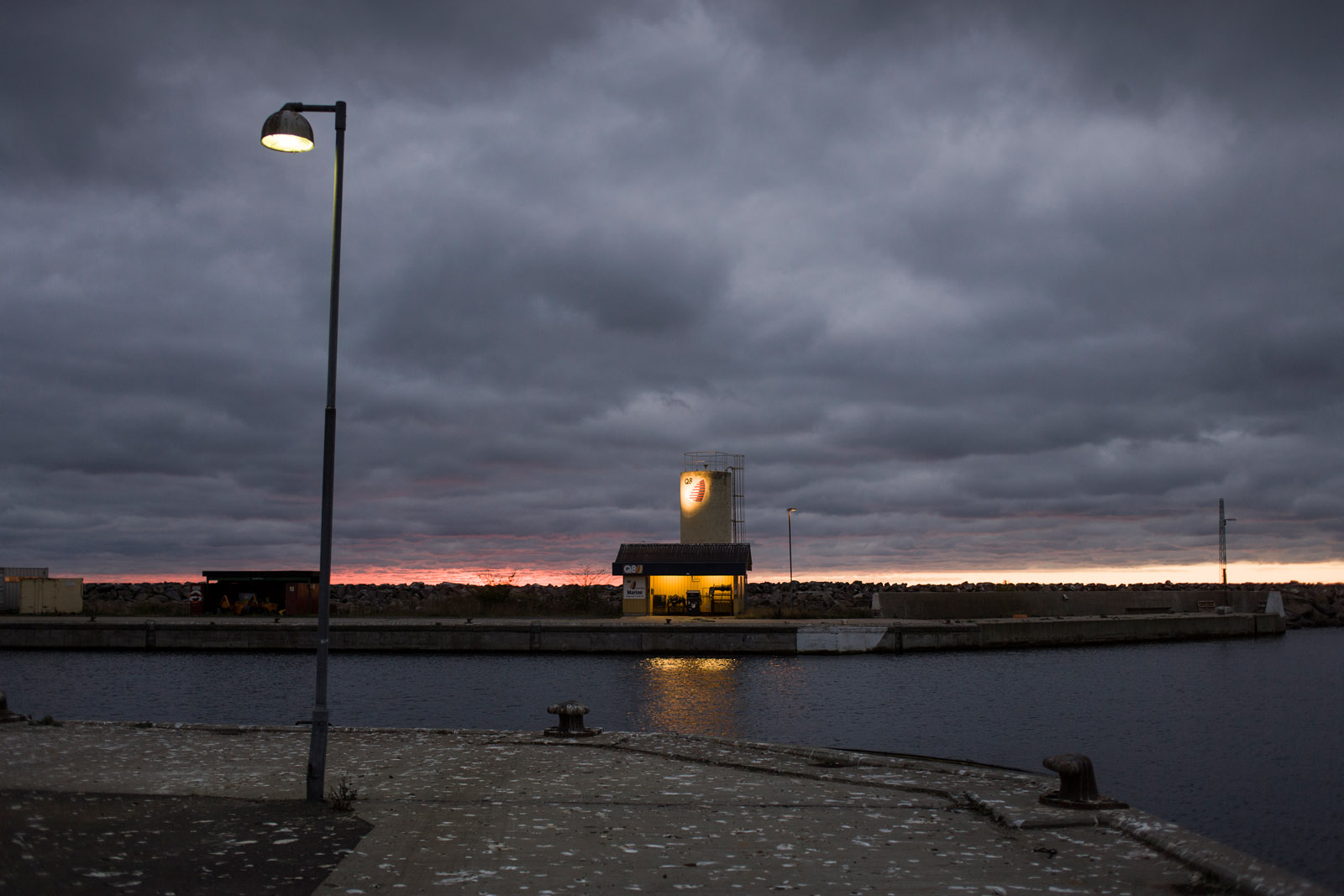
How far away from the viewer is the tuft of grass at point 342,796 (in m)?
10.8

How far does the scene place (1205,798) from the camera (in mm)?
18922

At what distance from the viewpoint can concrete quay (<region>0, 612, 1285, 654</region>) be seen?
48844mm

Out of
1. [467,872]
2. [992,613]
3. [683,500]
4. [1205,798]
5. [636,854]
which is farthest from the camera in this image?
[992,613]

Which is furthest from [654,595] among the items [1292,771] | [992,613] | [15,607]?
[15,607]

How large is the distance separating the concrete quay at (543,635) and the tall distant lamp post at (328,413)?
3751 centimetres

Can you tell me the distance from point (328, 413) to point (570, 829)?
606cm

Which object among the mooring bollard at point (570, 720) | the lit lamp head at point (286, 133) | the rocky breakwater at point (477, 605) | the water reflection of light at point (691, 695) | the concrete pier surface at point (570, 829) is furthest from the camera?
the rocky breakwater at point (477, 605)

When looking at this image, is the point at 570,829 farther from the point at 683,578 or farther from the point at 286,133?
the point at 683,578

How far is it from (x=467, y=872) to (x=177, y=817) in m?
3.86

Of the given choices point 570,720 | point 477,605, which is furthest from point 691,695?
point 477,605

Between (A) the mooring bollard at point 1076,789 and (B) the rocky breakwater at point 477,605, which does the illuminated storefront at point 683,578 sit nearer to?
(B) the rocky breakwater at point 477,605

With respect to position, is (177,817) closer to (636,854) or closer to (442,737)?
(636,854)

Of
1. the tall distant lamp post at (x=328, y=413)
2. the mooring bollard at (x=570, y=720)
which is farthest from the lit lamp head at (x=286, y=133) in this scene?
the mooring bollard at (x=570, y=720)

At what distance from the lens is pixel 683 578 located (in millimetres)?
59531
